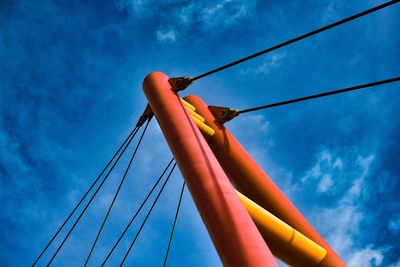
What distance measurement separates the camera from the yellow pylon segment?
7492 mm

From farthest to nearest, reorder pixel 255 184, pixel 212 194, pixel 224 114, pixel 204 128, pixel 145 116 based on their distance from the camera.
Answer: pixel 145 116
pixel 224 114
pixel 204 128
pixel 255 184
pixel 212 194

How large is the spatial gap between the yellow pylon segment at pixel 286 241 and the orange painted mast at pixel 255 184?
181mm

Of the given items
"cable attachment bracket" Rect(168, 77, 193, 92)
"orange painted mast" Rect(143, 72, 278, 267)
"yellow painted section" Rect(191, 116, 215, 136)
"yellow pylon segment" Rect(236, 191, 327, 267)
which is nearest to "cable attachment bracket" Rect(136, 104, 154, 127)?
"yellow painted section" Rect(191, 116, 215, 136)

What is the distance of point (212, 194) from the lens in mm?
5645

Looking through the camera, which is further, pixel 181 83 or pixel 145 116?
pixel 145 116

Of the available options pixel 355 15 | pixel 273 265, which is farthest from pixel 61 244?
pixel 355 15

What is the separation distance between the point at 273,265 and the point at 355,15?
4917 mm

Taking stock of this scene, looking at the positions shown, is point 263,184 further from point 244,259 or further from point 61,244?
point 61,244

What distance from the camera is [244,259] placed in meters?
4.66

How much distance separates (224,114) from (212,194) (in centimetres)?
465

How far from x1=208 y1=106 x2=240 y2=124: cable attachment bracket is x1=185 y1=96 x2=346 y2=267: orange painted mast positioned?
5.8 inches

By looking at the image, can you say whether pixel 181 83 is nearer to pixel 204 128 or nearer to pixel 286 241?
pixel 204 128

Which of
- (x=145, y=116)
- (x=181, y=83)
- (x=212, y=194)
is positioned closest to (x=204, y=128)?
(x=181, y=83)

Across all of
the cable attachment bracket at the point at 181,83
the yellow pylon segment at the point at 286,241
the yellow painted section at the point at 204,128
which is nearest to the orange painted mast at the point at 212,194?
the cable attachment bracket at the point at 181,83
